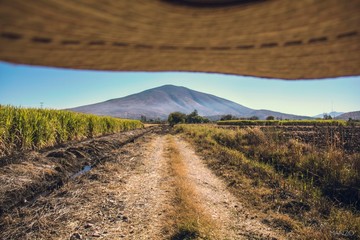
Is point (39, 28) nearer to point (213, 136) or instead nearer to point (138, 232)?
point (138, 232)

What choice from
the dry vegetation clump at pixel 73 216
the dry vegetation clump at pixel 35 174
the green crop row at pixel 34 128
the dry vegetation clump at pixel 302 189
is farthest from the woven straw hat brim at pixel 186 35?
the green crop row at pixel 34 128

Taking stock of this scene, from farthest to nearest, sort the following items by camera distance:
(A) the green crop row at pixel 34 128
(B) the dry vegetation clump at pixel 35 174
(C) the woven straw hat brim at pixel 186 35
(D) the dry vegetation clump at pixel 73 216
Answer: (A) the green crop row at pixel 34 128 → (B) the dry vegetation clump at pixel 35 174 → (D) the dry vegetation clump at pixel 73 216 → (C) the woven straw hat brim at pixel 186 35

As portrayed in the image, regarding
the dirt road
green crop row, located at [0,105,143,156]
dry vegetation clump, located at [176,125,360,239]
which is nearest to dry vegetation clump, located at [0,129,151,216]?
the dirt road

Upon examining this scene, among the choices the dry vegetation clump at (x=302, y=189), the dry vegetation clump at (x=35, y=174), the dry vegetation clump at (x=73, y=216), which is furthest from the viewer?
the dry vegetation clump at (x=35, y=174)

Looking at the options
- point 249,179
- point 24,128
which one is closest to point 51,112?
point 24,128

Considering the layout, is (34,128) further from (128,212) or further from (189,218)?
(189,218)

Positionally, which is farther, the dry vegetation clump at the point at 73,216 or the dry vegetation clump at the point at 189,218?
the dry vegetation clump at the point at 189,218

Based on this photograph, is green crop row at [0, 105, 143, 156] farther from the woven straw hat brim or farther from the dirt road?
the woven straw hat brim

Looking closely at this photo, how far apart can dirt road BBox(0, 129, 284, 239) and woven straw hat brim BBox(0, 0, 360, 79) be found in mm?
4136

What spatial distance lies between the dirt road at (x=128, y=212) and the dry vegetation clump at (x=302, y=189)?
0.47 metres

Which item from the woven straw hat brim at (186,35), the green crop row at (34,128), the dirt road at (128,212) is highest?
the woven straw hat brim at (186,35)

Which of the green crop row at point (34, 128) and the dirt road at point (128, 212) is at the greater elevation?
the green crop row at point (34, 128)

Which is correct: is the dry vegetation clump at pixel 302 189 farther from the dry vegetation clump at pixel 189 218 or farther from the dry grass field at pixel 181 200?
the dry vegetation clump at pixel 189 218

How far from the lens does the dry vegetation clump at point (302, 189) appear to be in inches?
193
